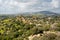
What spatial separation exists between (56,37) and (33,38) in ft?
15.8

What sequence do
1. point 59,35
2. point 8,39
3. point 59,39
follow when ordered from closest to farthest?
1. point 59,39
2. point 59,35
3. point 8,39

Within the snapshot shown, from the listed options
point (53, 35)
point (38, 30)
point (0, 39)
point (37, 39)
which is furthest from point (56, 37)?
point (0, 39)

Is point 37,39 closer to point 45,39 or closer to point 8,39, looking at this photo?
point 45,39

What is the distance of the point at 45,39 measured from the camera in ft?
117

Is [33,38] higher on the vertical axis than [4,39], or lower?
higher

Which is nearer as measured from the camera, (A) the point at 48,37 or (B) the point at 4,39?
(A) the point at 48,37

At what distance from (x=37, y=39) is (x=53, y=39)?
352 centimetres

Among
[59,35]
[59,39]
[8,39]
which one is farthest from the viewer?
[8,39]

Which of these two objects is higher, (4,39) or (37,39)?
(37,39)

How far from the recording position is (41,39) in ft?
119

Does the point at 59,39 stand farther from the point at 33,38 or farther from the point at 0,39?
the point at 0,39

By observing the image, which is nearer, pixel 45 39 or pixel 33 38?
pixel 45 39

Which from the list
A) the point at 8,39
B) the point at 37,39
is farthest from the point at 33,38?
the point at 8,39

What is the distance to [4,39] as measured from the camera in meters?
49.9
